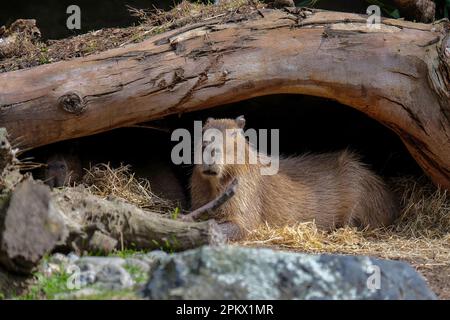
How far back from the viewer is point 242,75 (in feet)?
22.4

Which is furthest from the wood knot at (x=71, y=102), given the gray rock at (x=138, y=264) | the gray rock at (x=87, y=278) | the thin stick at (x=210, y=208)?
the gray rock at (x=87, y=278)

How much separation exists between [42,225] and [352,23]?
3.73 metres

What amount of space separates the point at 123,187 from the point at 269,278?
3.65 m

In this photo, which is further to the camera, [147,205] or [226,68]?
[147,205]

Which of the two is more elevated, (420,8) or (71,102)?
(420,8)

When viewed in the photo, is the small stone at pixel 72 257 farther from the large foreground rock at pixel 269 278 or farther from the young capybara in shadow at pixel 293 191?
the young capybara in shadow at pixel 293 191

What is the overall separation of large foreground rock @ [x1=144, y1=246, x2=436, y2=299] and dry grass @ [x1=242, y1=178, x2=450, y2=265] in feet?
7.15

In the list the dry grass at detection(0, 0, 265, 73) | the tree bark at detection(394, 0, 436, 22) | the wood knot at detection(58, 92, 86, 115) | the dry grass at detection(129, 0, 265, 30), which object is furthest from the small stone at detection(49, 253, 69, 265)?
the tree bark at detection(394, 0, 436, 22)

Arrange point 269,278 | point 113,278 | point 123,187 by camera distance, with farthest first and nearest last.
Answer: point 123,187, point 113,278, point 269,278

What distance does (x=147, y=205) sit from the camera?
748cm

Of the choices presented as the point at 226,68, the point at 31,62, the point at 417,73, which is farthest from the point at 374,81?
the point at 31,62

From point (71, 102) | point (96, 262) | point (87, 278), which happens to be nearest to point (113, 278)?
point (87, 278)

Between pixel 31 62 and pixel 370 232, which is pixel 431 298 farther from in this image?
pixel 31 62

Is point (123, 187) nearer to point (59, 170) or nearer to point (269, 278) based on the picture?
point (59, 170)
